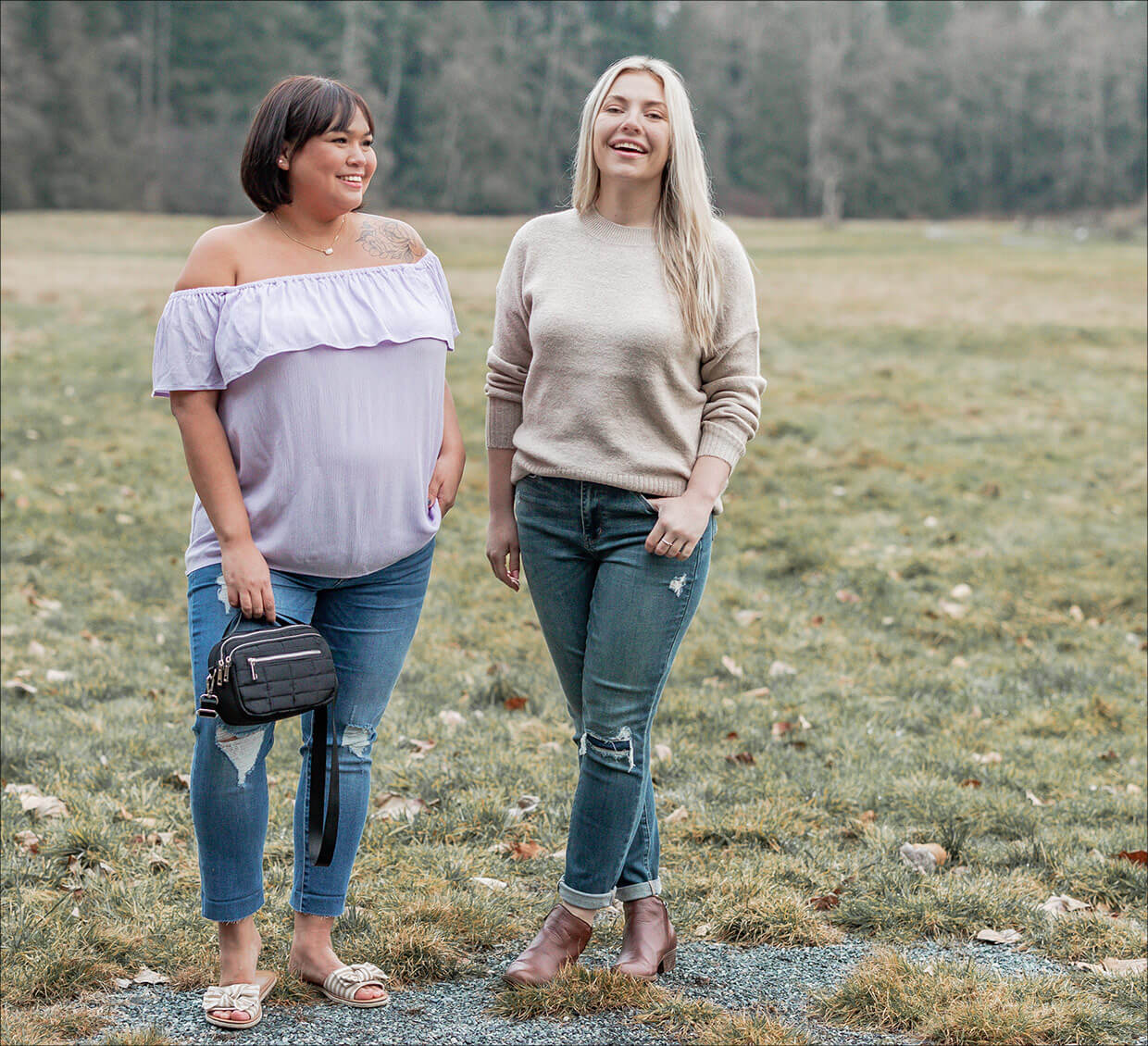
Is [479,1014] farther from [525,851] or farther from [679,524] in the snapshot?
[679,524]

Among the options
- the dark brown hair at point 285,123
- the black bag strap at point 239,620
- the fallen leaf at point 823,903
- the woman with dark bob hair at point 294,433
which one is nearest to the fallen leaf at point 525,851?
the fallen leaf at point 823,903

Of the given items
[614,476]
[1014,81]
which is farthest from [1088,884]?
[1014,81]

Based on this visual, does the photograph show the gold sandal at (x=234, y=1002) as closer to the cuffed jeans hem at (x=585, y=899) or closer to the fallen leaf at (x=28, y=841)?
the cuffed jeans hem at (x=585, y=899)

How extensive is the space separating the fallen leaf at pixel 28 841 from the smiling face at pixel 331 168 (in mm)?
2130

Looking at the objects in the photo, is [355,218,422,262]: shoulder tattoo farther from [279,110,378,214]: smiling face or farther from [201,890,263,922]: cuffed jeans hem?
[201,890,263,922]: cuffed jeans hem

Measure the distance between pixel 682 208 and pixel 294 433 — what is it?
2.90ft

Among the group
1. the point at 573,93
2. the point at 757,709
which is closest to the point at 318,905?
the point at 757,709

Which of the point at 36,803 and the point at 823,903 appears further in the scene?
the point at 36,803

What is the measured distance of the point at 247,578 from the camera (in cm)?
229

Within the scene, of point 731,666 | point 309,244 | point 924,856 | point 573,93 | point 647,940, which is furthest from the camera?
point 573,93

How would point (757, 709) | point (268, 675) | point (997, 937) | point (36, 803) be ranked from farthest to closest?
point (757, 709)
point (36, 803)
point (997, 937)
point (268, 675)

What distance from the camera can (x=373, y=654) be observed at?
2.51m

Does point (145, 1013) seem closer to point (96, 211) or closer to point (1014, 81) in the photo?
point (96, 211)

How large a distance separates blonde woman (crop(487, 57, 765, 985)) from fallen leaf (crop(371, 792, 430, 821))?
123 centimetres
